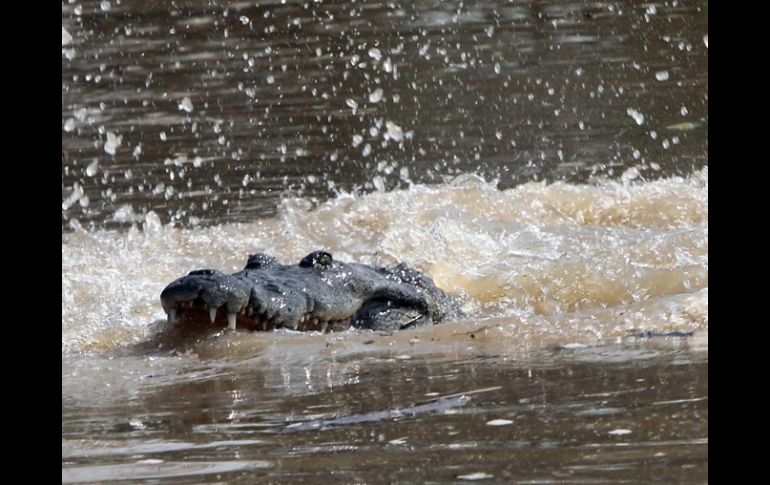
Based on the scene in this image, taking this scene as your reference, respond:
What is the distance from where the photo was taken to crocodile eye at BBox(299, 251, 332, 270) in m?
6.40

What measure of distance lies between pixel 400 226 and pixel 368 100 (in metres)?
3.52

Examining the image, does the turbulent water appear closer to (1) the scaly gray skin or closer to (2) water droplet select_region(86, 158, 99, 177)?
(1) the scaly gray skin

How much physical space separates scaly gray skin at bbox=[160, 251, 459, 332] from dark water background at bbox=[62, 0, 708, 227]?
2.98 m

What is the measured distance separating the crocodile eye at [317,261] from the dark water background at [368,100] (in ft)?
9.84

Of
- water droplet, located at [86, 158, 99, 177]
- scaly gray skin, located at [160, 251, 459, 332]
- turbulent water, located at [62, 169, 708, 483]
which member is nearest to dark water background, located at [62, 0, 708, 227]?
water droplet, located at [86, 158, 99, 177]

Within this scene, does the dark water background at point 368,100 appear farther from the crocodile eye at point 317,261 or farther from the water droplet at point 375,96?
the crocodile eye at point 317,261

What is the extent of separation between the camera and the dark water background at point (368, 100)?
33.6 feet

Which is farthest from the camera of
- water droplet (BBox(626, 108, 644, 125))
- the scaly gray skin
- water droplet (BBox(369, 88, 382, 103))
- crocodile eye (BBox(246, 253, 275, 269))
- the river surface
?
water droplet (BBox(369, 88, 382, 103))

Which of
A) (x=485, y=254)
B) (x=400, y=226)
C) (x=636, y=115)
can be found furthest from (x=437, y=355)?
(x=636, y=115)

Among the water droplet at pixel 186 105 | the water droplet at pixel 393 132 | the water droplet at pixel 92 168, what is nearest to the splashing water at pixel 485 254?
the water droplet at pixel 393 132

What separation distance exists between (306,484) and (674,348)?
1.97 meters

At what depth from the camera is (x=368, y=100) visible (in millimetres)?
12242

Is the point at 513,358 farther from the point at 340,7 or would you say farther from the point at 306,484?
the point at 340,7
